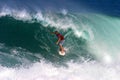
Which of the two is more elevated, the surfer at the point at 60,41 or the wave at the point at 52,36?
the wave at the point at 52,36

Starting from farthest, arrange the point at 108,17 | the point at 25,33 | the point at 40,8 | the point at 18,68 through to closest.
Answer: the point at 108,17 < the point at 40,8 < the point at 25,33 < the point at 18,68

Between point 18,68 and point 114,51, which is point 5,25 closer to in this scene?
point 18,68

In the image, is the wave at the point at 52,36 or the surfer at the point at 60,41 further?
the wave at the point at 52,36

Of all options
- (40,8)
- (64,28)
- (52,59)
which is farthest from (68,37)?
(40,8)

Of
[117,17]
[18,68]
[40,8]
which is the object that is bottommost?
[18,68]

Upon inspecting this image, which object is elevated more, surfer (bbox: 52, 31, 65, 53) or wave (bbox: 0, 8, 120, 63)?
wave (bbox: 0, 8, 120, 63)

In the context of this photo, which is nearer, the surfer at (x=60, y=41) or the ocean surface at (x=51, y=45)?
the surfer at (x=60, y=41)

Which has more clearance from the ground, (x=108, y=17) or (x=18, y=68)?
(x=108, y=17)

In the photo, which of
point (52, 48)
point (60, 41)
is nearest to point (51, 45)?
point (52, 48)
